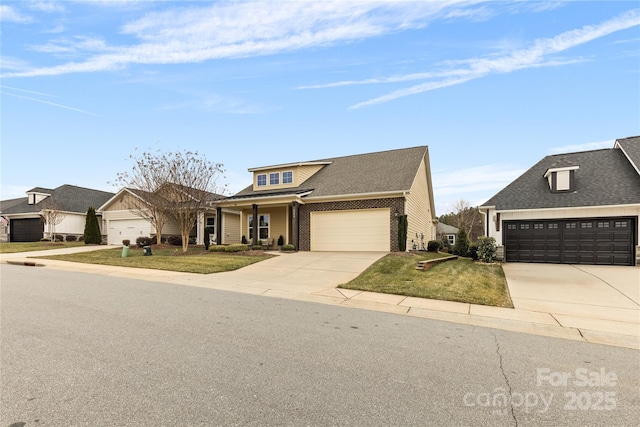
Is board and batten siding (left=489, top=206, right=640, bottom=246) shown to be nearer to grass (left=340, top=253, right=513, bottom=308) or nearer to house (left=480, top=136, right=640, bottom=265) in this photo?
house (left=480, top=136, right=640, bottom=265)

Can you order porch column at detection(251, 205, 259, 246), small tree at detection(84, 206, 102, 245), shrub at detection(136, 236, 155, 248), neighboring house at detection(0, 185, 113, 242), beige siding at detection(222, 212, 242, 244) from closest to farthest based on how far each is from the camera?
porch column at detection(251, 205, 259, 246) → shrub at detection(136, 236, 155, 248) → beige siding at detection(222, 212, 242, 244) → small tree at detection(84, 206, 102, 245) → neighboring house at detection(0, 185, 113, 242)

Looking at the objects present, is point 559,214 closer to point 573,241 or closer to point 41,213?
point 573,241

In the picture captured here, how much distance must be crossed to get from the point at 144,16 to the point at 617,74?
18859 mm

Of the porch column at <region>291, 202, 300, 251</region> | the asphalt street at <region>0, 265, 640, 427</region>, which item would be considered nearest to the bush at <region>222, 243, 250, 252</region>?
the porch column at <region>291, 202, 300, 251</region>

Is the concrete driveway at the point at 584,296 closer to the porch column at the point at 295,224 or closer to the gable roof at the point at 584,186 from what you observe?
the gable roof at the point at 584,186

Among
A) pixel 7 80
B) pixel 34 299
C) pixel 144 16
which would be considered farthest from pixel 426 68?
pixel 7 80

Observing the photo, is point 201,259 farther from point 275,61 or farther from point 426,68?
point 426,68

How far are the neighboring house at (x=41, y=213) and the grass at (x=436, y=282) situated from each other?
101 feet

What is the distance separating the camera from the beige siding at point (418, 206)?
1850cm

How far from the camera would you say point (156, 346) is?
4523 mm

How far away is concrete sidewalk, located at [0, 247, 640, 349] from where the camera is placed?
6.01 meters

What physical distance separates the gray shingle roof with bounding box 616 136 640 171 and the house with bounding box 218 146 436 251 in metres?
10.8

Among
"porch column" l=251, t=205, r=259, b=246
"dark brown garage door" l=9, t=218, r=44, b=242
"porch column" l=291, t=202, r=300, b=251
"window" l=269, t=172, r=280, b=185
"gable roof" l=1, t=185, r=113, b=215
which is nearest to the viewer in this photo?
"porch column" l=291, t=202, r=300, b=251

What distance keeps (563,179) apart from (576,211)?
83.4 inches
